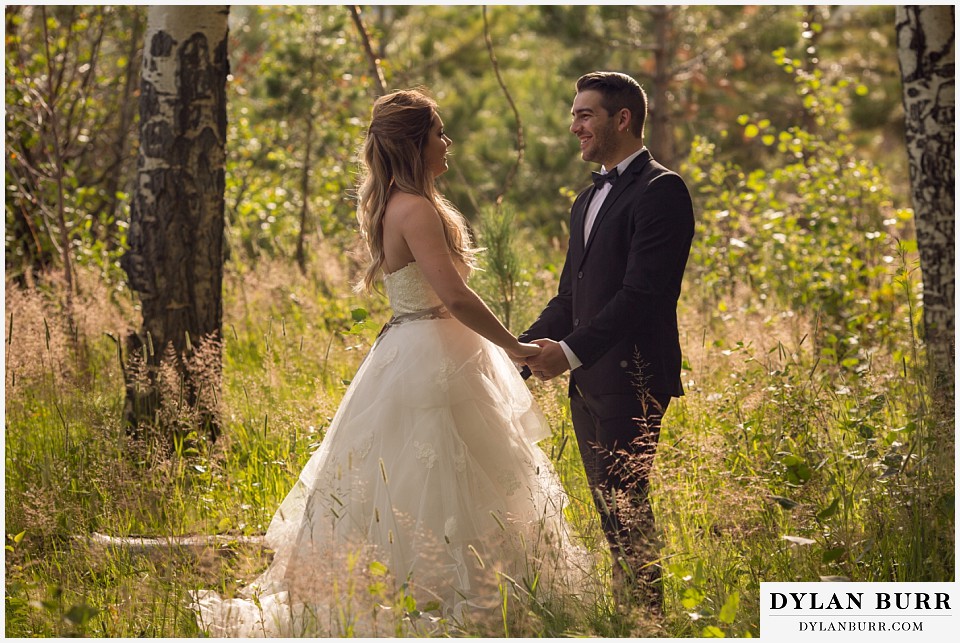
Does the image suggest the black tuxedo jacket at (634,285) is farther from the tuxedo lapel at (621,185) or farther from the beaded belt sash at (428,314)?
the beaded belt sash at (428,314)

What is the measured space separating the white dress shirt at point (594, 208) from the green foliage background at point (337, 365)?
54 cm

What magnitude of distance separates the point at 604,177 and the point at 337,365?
2.37 metres

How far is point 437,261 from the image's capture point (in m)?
3.17

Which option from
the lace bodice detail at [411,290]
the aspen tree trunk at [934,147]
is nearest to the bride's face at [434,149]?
the lace bodice detail at [411,290]

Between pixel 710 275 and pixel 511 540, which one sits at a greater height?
pixel 710 275

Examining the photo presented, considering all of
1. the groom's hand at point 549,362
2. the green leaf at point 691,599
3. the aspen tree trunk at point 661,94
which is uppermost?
the aspen tree trunk at point 661,94

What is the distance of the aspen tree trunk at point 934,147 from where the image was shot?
402cm

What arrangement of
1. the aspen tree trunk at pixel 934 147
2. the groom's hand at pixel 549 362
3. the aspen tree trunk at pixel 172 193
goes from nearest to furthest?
the groom's hand at pixel 549 362, the aspen tree trunk at pixel 934 147, the aspen tree trunk at pixel 172 193

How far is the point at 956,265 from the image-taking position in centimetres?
397

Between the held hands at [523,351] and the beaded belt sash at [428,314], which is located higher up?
the beaded belt sash at [428,314]

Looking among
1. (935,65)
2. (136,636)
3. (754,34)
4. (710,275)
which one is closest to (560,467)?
(136,636)

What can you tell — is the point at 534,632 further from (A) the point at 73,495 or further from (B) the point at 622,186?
(A) the point at 73,495

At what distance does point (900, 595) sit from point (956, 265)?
1659 mm

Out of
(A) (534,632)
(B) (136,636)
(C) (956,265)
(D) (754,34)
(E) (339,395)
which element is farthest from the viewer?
(D) (754,34)
